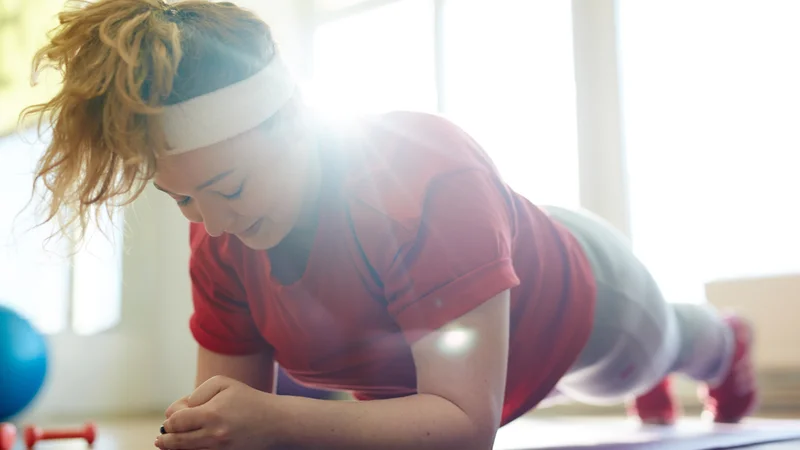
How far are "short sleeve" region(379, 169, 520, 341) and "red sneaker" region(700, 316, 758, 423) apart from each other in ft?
2.74

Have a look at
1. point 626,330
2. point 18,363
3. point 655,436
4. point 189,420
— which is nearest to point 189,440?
point 189,420

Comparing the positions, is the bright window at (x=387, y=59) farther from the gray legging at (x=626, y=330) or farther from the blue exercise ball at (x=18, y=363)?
the gray legging at (x=626, y=330)

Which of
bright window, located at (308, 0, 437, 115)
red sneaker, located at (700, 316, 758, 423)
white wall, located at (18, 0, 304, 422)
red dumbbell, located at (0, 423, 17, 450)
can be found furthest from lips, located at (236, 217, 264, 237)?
white wall, located at (18, 0, 304, 422)

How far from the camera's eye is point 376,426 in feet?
2.20

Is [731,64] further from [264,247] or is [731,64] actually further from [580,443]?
[264,247]

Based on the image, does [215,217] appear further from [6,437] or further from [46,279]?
[46,279]

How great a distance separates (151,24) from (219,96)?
0.08 meters

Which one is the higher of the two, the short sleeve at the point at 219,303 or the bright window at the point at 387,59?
the bright window at the point at 387,59

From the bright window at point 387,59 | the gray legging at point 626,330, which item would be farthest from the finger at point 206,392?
the bright window at point 387,59

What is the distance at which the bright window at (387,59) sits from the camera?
3025mm

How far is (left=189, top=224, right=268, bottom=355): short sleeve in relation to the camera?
0.91 meters

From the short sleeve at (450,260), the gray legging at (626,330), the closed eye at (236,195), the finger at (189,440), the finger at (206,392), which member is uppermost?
the closed eye at (236,195)

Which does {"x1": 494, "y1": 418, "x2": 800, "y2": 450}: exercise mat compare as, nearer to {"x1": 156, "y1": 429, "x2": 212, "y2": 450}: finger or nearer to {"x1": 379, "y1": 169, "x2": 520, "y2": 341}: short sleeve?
{"x1": 379, "y1": 169, "x2": 520, "y2": 341}: short sleeve

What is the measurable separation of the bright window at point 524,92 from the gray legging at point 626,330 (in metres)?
1.28
